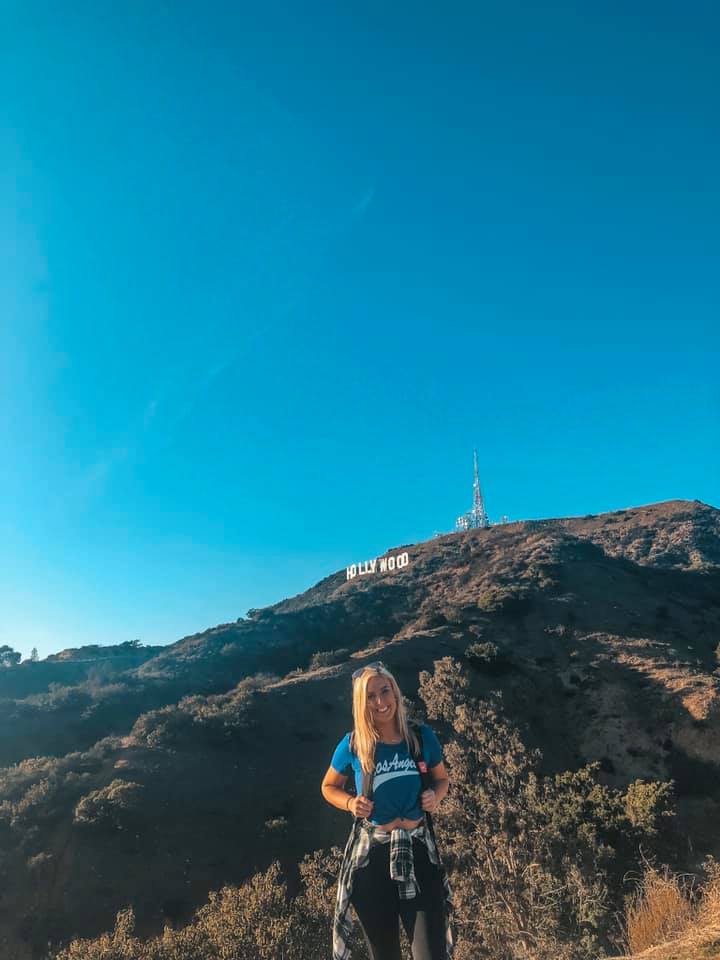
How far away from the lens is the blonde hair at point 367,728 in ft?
10.0

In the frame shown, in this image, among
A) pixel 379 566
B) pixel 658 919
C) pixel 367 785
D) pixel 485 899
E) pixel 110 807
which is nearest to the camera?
pixel 367 785

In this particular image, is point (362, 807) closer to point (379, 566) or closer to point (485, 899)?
point (485, 899)

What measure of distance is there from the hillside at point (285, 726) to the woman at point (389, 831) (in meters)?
14.6

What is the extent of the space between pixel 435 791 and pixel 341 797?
1.70 ft

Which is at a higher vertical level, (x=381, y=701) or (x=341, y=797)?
(x=381, y=701)

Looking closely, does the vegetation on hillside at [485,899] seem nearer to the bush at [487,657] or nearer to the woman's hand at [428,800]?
the woman's hand at [428,800]

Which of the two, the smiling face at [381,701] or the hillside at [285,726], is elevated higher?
the smiling face at [381,701]

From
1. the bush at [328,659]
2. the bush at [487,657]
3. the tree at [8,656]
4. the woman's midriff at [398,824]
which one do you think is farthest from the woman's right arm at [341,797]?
the tree at [8,656]

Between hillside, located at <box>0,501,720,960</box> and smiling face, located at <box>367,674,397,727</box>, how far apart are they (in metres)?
15.0

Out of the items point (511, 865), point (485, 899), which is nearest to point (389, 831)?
point (485, 899)

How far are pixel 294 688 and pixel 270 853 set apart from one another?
1223 centimetres

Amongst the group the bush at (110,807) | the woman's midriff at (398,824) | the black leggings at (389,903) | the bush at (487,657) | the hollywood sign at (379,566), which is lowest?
the bush at (110,807)

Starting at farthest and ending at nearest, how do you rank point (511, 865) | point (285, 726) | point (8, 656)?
point (8, 656) → point (285, 726) → point (511, 865)

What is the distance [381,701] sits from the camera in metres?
3.11
